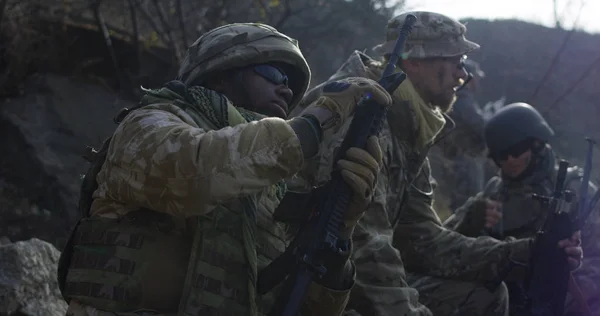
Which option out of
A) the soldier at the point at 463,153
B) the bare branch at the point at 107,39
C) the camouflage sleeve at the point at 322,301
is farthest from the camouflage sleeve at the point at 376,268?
Result: the soldier at the point at 463,153

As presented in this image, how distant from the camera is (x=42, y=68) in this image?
8.92 m

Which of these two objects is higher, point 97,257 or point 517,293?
point 97,257

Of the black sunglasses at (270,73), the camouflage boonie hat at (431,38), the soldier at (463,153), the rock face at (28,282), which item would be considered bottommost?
the soldier at (463,153)

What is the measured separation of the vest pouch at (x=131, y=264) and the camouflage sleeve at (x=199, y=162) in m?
0.18

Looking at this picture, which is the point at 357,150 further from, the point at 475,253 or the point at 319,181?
the point at 475,253

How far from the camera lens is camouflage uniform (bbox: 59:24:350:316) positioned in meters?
2.18

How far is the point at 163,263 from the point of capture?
2424 millimetres

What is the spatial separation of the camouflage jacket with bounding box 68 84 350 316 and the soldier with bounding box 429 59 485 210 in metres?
10.6

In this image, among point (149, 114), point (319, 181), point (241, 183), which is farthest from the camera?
point (319, 181)

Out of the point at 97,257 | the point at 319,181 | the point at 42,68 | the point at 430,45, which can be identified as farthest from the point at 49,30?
the point at 97,257

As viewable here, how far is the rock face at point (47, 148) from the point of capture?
6.84 meters

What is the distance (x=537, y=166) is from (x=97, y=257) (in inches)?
177

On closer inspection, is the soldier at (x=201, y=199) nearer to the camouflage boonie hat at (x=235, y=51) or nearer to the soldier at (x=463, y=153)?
the camouflage boonie hat at (x=235, y=51)

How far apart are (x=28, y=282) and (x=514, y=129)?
13.2ft
